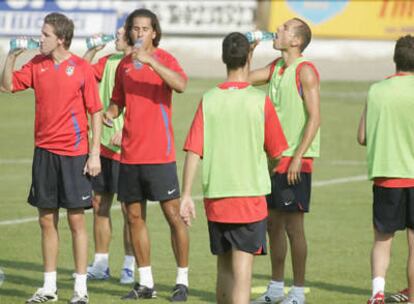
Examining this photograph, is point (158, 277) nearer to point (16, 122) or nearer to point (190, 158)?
point (190, 158)

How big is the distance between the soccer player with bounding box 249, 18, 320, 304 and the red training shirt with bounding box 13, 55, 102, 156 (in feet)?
4.85

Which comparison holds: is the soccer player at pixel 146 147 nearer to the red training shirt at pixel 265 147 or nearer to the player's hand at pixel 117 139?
the player's hand at pixel 117 139

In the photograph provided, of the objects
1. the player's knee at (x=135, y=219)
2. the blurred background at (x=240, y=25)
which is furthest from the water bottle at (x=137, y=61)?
the blurred background at (x=240, y=25)

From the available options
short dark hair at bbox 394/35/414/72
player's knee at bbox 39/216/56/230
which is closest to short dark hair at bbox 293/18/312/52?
short dark hair at bbox 394/35/414/72

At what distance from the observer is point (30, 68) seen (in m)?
10.9

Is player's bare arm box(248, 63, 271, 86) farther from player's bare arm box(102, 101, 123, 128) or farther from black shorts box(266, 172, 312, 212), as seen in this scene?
player's bare arm box(102, 101, 123, 128)

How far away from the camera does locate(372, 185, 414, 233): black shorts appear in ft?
33.9

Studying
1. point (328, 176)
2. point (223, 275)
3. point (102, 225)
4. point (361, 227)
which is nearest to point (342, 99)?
point (328, 176)

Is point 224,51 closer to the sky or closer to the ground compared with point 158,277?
closer to the sky

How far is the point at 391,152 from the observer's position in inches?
404

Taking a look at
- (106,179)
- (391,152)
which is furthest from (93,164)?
(391,152)

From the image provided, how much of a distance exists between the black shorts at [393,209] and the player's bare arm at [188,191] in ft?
6.57

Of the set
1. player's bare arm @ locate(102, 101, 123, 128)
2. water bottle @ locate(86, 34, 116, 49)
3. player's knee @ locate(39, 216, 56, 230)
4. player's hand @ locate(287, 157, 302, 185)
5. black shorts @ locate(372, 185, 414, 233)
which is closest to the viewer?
black shorts @ locate(372, 185, 414, 233)

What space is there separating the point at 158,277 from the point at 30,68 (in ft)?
8.60
